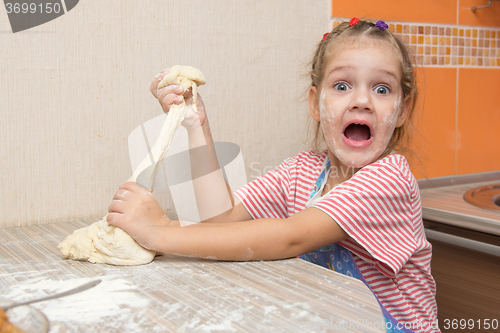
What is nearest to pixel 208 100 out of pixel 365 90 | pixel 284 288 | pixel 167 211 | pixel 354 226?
pixel 167 211

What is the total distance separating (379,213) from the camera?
0.77m

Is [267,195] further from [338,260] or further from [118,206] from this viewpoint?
[118,206]

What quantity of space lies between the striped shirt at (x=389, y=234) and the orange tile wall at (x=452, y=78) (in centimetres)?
61

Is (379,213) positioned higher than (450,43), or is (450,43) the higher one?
(450,43)

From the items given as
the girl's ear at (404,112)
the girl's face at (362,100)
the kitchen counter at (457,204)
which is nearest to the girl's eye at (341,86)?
the girl's face at (362,100)

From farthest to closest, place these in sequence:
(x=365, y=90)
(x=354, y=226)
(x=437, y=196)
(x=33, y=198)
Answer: (x=437, y=196), (x=33, y=198), (x=365, y=90), (x=354, y=226)

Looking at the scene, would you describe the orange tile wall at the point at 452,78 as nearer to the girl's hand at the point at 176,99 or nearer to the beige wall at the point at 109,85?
the beige wall at the point at 109,85

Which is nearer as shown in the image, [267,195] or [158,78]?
[158,78]

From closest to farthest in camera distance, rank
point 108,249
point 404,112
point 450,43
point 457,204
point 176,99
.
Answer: point 108,249 < point 176,99 < point 404,112 < point 457,204 < point 450,43

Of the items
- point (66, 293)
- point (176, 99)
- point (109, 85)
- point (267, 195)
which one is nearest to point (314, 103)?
point (267, 195)

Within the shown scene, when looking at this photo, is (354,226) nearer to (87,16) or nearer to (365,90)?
(365,90)

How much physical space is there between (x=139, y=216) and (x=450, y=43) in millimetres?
1207

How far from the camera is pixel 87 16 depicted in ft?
3.14

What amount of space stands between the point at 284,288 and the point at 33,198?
25.6 inches
